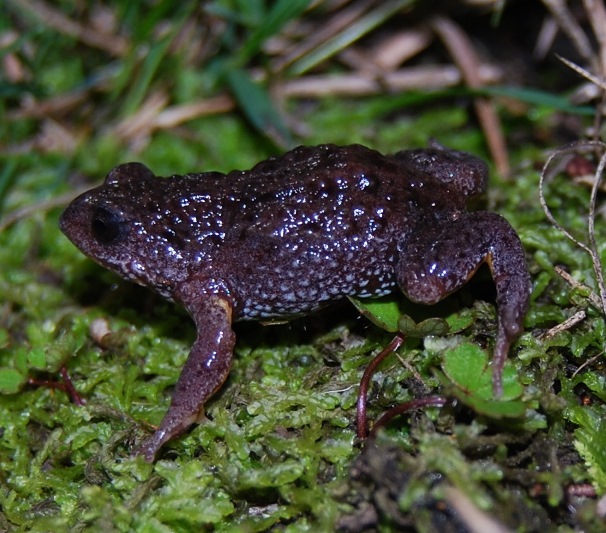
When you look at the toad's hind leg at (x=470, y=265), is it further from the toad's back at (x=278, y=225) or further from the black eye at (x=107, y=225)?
the black eye at (x=107, y=225)

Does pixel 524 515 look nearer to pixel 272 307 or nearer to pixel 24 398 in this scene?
pixel 272 307

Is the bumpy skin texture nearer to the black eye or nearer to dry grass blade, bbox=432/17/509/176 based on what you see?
the black eye

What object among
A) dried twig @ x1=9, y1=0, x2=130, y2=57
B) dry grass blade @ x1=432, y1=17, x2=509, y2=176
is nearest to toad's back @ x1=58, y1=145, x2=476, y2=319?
dry grass blade @ x1=432, y1=17, x2=509, y2=176

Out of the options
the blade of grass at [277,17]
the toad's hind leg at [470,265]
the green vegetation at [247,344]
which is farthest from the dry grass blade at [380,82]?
the toad's hind leg at [470,265]

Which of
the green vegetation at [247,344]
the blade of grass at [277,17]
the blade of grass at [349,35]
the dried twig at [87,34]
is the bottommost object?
the green vegetation at [247,344]

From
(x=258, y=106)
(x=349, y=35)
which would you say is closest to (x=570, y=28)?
(x=349, y=35)

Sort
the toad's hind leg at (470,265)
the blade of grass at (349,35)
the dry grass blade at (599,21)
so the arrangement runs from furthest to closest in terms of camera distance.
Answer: the blade of grass at (349,35) → the dry grass blade at (599,21) → the toad's hind leg at (470,265)

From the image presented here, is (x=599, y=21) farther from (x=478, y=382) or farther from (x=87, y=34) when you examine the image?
(x=87, y=34)
